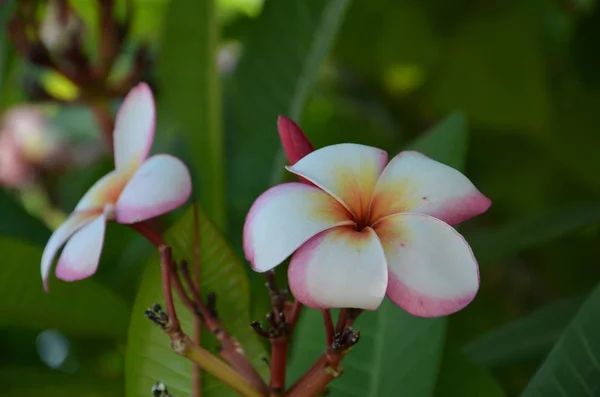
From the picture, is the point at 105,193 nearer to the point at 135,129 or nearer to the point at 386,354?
the point at 135,129

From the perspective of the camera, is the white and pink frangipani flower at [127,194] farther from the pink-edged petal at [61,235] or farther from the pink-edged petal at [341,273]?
the pink-edged petal at [341,273]

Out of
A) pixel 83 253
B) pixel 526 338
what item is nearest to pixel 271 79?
pixel 526 338

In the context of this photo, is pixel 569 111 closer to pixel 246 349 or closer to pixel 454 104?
pixel 454 104

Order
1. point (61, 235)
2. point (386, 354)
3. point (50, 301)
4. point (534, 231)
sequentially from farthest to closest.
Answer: point (534, 231) → point (50, 301) → point (386, 354) → point (61, 235)

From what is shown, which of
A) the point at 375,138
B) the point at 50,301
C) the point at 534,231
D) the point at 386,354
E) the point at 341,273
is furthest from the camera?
the point at 375,138

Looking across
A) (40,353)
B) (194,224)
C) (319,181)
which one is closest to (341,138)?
(40,353)

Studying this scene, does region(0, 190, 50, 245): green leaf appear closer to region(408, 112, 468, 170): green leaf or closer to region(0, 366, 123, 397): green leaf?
region(0, 366, 123, 397): green leaf

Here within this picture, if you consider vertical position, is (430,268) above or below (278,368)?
above
